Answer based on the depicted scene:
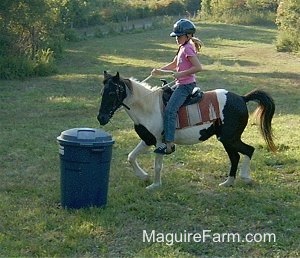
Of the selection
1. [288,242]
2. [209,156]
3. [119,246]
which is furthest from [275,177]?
[119,246]

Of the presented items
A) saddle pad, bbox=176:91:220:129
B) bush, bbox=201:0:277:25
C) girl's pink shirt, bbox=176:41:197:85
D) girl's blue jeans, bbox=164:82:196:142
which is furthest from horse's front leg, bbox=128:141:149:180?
bush, bbox=201:0:277:25

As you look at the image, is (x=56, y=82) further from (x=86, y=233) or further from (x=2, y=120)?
(x=86, y=233)

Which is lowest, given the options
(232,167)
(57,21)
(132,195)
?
(132,195)

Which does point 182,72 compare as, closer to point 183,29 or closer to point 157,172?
point 183,29

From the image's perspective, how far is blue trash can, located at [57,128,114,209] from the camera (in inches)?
257

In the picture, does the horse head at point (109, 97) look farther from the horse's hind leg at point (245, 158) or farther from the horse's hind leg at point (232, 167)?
the horse's hind leg at point (245, 158)

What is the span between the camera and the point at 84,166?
6.57 m

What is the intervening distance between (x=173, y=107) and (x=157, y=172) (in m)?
0.84

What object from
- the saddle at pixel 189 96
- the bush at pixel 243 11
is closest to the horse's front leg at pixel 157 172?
the saddle at pixel 189 96

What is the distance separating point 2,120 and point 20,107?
161 centimetres

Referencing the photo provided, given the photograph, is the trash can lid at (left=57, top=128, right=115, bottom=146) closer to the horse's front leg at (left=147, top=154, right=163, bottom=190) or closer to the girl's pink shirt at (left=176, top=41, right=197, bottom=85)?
the horse's front leg at (left=147, top=154, right=163, bottom=190)

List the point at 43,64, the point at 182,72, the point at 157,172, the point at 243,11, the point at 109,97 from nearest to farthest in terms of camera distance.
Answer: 1. the point at 109,97
2. the point at 182,72
3. the point at 157,172
4. the point at 43,64
5. the point at 243,11

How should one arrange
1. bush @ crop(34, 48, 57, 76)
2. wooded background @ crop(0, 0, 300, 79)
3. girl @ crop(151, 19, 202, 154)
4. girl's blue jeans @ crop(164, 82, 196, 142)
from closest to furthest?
girl @ crop(151, 19, 202, 154)
girl's blue jeans @ crop(164, 82, 196, 142)
wooded background @ crop(0, 0, 300, 79)
bush @ crop(34, 48, 57, 76)

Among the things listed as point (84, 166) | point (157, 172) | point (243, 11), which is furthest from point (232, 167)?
point (243, 11)
